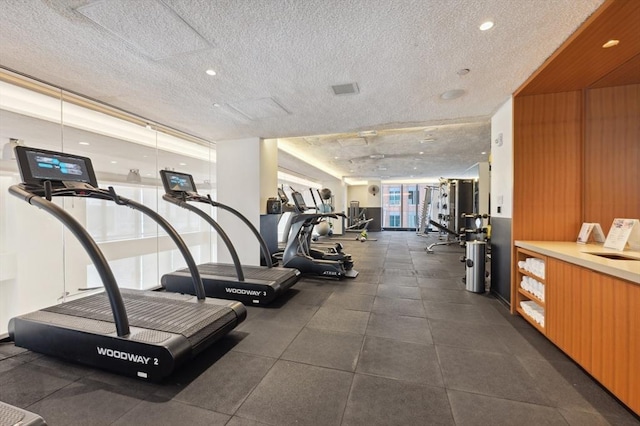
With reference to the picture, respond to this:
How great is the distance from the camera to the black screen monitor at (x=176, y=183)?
137 inches

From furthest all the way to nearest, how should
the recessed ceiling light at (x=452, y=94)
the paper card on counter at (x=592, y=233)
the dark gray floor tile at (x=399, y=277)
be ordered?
1. the dark gray floor tile at (x=399, y=277)
2. the recessed ceiling light at (x=452, y=94)
3. the paper card on counter at (x=592, y=233)

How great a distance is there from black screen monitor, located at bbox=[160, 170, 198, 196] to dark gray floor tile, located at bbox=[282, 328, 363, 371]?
8.14ft

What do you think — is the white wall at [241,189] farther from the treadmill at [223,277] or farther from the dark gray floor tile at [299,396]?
the dark gray floor tile at [299,396]

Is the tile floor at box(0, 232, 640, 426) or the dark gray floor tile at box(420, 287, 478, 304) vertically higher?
the dark gray floor tile at box(420, 287, 478, 304)

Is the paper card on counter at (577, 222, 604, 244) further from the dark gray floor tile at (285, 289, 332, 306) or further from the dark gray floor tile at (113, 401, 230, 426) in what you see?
the dark gray floor tile at (113, 401, 230, 426)

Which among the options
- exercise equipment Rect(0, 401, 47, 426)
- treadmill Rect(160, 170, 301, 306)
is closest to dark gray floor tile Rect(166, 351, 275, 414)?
exercise equipment Rect(0, 401, 47, 426)

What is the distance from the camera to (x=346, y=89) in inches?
127

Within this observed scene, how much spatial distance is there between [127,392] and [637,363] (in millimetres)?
3295

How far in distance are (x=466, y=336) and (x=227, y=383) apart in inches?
91.2

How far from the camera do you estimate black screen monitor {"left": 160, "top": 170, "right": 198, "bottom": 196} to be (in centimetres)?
349

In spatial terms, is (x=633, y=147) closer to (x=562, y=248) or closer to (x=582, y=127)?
(x=582, y=127)

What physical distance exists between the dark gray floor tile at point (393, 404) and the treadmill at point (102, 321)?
128 cm

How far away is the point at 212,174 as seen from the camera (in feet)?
20.7

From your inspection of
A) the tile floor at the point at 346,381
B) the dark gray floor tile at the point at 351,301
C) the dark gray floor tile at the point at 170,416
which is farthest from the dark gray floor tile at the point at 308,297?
the dark gray floor tile at the point at 170,416
